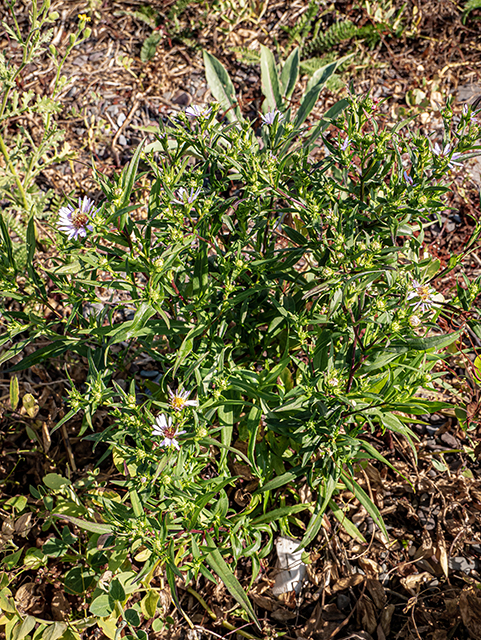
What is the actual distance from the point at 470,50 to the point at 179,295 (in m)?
4.26

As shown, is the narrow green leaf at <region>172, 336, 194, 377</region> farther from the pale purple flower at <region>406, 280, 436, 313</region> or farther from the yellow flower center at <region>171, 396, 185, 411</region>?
the pale purple flower at <region>406, 280, 436, 313</region>

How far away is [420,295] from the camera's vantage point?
6.93 feet

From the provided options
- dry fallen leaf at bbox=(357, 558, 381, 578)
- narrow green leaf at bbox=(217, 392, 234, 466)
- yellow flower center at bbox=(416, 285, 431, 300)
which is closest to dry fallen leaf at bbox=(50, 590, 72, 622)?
narrow green leaf at bbox=(217, 392, 234, 466)

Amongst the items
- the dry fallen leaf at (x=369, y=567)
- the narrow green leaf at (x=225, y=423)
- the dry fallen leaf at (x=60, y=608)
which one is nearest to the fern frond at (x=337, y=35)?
the narrow green leaf at (x=225, y=423)

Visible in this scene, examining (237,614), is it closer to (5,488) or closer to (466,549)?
(466,549)

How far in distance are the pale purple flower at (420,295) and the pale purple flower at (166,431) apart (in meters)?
1.05

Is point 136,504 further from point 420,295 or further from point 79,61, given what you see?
point 79,61

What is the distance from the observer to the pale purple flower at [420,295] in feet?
6.85

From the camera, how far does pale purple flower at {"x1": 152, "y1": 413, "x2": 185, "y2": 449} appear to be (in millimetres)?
1949

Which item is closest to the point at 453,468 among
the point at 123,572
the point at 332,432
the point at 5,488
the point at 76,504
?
the point at 332,432

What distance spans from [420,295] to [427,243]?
81.3 inches

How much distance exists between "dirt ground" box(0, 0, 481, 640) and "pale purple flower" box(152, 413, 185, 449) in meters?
1.38

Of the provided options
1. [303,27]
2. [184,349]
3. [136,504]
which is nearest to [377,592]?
[136,504]

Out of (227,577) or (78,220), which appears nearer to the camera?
(78,220)
